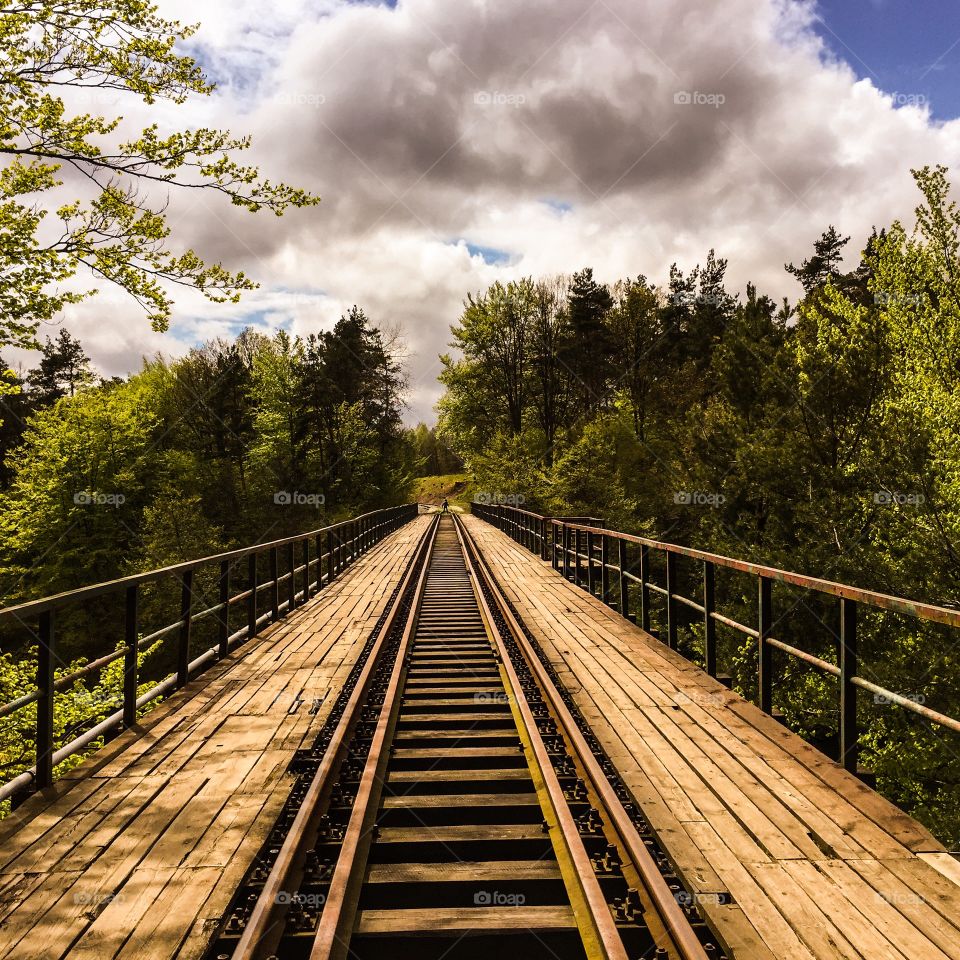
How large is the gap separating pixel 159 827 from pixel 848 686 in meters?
4.55

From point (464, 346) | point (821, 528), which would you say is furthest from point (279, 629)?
point (464, 346)

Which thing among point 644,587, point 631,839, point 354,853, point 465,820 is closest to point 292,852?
point 354,853

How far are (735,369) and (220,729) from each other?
2182cm

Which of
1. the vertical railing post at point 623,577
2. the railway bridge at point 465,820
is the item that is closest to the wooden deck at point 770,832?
the railway bridge at point 465,820

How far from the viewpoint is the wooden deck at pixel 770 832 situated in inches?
106

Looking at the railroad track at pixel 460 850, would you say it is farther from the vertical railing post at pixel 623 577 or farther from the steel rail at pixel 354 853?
the vertical railing post at pixel 623 577

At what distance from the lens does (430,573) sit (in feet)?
54.0

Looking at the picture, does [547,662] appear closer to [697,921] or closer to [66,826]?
[697,921]

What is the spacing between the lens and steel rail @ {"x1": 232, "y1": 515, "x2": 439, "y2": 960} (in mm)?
2564

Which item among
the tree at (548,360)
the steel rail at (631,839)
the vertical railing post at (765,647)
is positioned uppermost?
the tree at (548,360)

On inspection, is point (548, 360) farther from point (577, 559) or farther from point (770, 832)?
point (770, 832)

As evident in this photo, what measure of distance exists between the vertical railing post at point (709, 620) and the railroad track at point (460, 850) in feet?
5.72

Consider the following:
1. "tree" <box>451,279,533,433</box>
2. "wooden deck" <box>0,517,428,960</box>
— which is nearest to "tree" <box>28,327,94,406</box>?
"tree" <box>451,279,533,433</box>

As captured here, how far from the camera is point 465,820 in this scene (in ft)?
12.9
